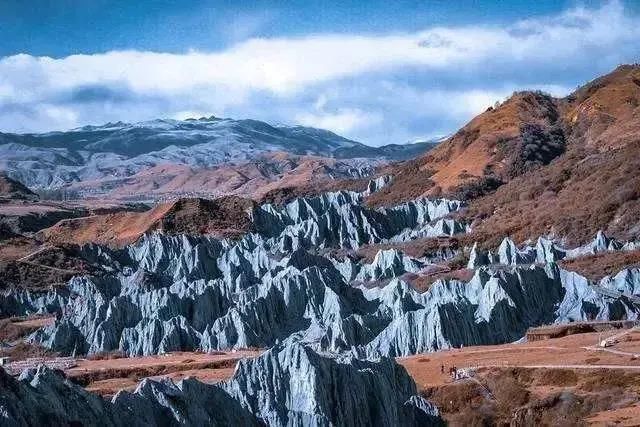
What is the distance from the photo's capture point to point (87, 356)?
71.2 m

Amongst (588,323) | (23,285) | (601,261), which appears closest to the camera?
(588,323)

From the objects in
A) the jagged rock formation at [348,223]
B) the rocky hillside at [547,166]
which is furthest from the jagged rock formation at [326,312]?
the jagged rock formation at [348,223]

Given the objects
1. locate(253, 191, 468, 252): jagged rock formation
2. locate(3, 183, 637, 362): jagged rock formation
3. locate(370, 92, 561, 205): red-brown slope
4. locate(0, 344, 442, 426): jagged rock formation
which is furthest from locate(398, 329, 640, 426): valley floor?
locate(370, 92, 561, 205): red-brown slope

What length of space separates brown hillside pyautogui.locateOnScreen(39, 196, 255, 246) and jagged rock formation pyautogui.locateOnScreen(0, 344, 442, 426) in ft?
247

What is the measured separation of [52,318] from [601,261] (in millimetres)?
49632

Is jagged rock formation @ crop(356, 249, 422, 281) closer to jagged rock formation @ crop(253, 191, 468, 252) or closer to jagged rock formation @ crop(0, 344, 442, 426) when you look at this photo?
A: jagged rock formation @ crop(253, 191, 468, 252)

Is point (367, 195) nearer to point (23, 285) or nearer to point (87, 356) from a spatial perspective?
point (23, 285)

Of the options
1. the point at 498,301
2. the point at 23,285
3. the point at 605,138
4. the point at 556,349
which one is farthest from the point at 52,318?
the point at 605,138

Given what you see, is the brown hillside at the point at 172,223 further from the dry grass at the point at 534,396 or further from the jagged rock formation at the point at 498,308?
the dry grass at the point at 534,396

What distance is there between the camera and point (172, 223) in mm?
121688

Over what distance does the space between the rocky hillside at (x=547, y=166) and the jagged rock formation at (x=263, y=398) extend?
2048 inches

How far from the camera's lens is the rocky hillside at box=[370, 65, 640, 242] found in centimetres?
9606

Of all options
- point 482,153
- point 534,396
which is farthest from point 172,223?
point 534,396

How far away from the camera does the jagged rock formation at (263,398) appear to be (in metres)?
32.2
